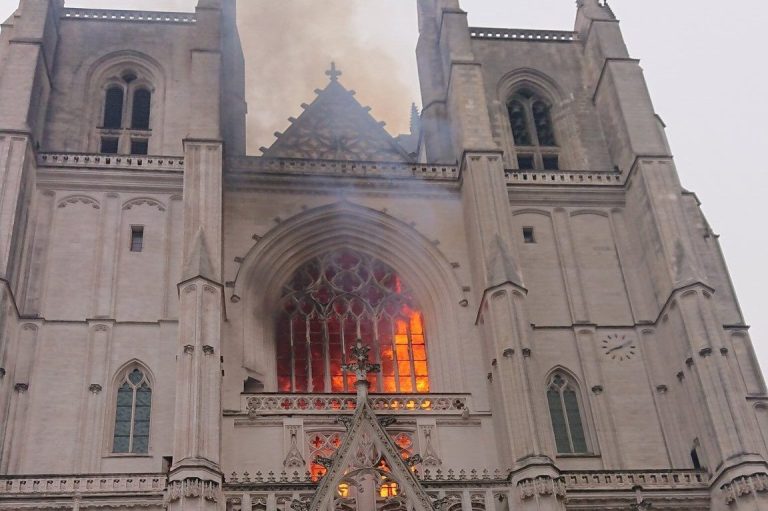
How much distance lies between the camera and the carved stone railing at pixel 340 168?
28.4 metres

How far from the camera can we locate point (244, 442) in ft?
77.5

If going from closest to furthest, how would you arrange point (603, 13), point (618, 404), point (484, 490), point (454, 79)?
point (484, 490) < point (618, 404) < point (454, 79) < point (603, 13)

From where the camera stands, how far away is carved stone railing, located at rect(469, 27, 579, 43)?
33747mm

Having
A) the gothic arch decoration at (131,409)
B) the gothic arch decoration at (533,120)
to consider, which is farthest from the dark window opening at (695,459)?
the gothic arch decoration at (131,409)

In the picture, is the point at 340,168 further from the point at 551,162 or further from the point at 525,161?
the point at 551,162

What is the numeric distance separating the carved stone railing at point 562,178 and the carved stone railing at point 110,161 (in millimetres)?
8613

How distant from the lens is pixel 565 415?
25266 mm

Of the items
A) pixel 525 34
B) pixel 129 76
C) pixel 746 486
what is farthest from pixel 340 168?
pixel 746 486

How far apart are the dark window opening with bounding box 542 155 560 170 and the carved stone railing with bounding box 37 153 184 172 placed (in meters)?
10.0

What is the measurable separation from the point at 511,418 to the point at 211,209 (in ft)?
27.0

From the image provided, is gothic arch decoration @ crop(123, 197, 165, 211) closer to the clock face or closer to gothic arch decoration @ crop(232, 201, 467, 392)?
gothic arch decoration @ crop(232, 201, 467, 392)

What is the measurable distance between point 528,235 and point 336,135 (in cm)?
626

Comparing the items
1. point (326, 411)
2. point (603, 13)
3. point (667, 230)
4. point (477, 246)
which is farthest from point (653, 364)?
point (603, 13)

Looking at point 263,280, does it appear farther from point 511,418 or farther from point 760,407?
point 760,407
